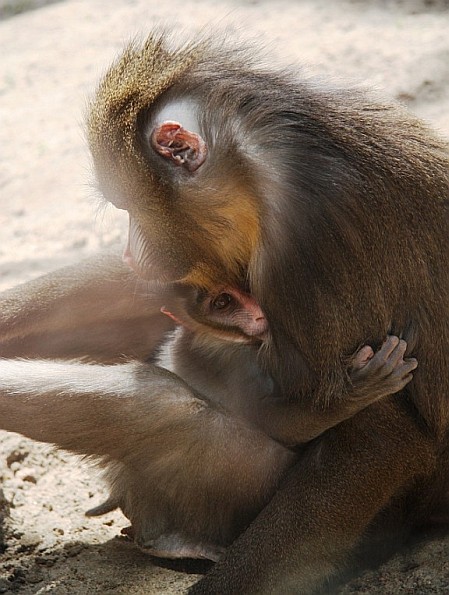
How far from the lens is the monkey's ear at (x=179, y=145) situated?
2.75m

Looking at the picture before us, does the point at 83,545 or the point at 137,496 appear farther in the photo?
the point at 83,545

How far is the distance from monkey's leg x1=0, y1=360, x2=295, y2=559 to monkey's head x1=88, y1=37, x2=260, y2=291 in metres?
0.38

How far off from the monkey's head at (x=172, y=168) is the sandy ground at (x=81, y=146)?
321 mm

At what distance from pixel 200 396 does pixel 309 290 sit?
57 cm

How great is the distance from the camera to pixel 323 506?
2.98 m

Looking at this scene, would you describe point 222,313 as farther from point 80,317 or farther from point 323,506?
point 80,317

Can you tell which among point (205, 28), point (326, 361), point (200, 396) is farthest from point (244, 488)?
point (205, 28)

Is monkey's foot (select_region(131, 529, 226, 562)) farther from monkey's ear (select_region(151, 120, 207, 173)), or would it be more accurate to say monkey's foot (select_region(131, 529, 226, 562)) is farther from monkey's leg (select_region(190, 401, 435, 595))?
monkey's ear (select_region(151, 120, 207, 173))

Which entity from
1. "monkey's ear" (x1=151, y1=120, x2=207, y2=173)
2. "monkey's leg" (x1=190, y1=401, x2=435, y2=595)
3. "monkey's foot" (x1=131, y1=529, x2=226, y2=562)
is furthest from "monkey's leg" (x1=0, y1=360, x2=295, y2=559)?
"monkey's ear" (x1=151, y1=120, x2=207, y2=173)

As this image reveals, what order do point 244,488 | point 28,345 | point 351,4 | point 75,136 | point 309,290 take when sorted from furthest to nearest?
1. point 351,4
2. point 75,136
3. point 28,345
4. point 244,488
5. point 309,290

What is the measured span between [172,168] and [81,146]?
3.43 metres

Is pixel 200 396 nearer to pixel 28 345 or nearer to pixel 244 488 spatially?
pixel 244 488

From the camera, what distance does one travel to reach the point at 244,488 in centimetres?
318

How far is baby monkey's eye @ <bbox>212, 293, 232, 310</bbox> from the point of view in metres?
3.05
